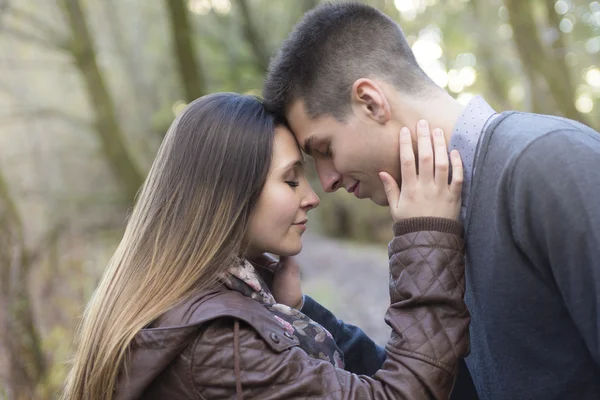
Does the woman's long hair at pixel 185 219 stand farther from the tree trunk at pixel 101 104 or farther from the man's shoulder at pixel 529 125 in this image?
the tree trunk at pixel 101 104

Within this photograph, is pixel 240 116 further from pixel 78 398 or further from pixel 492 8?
pixel 492 8

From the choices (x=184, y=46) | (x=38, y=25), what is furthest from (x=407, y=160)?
(x=38, y=25)

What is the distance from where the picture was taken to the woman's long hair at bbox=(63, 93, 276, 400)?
1.87m

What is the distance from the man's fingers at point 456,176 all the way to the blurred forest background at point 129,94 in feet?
0.99

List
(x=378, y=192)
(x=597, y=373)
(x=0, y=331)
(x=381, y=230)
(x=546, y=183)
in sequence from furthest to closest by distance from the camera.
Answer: (x=381, y=230), (x=0, y=331), (x=378, y=192), (x=597, y=373), (x=546, y=183)

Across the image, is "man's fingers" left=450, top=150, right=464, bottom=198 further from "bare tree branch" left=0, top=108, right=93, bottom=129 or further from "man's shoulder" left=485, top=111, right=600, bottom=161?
"bare tree branch" left=0, top=108, right=93, bottom=129

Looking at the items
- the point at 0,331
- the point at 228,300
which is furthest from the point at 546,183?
the point at 0,331

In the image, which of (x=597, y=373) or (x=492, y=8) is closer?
(x=597, y=373)

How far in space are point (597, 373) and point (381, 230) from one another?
12.9m

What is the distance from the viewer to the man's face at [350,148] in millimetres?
2146

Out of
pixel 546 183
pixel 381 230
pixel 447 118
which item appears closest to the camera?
pixel 546 183

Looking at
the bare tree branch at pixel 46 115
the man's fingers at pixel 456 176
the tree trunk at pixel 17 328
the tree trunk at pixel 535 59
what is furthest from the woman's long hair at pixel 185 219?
the bare tree branch at pixel 46 115

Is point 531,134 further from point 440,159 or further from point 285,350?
point 285,350

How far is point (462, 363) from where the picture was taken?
2.32 m
